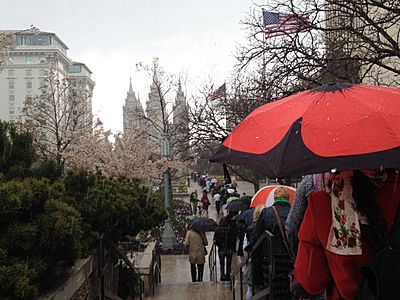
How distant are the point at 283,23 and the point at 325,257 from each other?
8.23m

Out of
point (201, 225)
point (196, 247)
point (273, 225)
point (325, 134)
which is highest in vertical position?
point (325, 134)

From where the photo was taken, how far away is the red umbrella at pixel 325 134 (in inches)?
107

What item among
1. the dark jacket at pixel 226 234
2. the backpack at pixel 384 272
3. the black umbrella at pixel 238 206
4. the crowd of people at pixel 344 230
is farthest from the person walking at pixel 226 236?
the backpack at pixel 384 272

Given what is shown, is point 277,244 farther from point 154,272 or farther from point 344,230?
point 154,272

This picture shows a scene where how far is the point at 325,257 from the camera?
2945 mm

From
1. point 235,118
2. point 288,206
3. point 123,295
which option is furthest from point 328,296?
point 235,118

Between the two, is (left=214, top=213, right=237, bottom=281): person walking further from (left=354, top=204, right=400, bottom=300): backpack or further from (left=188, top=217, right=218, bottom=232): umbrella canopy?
(left=354, top=204, right=400, bottom=300): backpack

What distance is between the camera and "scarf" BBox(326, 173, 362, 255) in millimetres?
2791

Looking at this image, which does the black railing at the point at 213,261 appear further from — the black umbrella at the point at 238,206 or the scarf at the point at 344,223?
the scarf at the point at 344,223

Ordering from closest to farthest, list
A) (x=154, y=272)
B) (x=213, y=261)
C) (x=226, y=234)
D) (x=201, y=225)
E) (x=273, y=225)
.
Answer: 1. (x=273, y=225)
2. (x=226, y=234)
3. (x=154, y=272)
4. (x=201, y=225)
5. (x=213, y=261)

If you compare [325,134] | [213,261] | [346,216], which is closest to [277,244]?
[346,216]

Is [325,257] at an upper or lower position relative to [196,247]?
upper

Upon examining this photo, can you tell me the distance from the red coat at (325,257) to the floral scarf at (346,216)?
0.05 meters

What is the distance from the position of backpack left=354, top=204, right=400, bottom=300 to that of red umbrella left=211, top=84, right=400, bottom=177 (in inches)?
15.6
